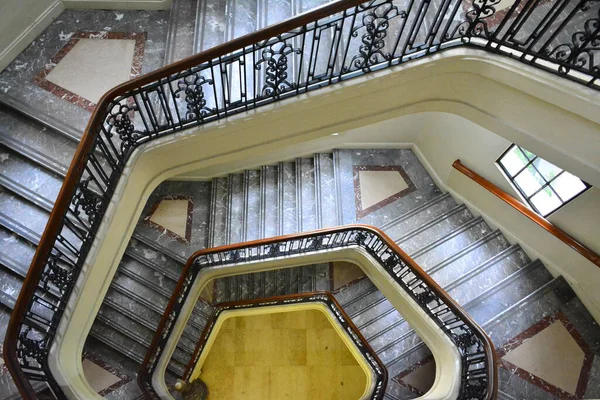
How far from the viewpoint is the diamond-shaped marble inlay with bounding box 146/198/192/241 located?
611 centimetres

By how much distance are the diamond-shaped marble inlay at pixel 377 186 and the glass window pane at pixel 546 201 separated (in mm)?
1925

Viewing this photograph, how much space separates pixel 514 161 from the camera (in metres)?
5.11

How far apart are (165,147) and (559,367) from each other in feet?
17.5

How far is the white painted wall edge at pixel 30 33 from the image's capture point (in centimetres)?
468

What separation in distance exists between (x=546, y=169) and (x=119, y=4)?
542cm

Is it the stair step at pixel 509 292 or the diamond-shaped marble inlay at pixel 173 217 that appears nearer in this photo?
the stair step at pixel 509 292

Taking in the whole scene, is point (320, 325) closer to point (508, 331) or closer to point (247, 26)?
point (508, 331)

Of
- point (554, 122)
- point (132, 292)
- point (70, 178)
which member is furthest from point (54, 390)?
point (554, 122)

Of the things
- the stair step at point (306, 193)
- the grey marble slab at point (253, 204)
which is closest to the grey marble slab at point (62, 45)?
the grey marble slab at point (253, 204)

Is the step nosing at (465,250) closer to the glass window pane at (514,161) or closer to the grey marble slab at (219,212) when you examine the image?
the glass window pane at (514,161)

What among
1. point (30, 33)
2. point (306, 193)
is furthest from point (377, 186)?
point (30, 33)

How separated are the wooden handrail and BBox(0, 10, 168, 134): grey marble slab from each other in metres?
4.23

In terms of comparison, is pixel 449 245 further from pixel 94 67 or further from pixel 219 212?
pixel 94 67

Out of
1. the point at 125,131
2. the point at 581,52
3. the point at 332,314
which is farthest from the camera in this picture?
the point at 332,314
